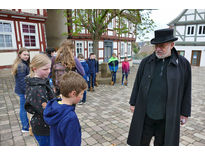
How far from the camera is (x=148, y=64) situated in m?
→ 2.18

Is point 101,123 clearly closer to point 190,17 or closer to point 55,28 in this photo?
point 55,28

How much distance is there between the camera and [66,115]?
1296mm

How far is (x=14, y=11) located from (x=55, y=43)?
5.36 meters

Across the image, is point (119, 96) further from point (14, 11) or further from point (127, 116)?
point (14, 11)

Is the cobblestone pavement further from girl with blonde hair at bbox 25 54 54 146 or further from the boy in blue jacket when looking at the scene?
the boy in blue jacket

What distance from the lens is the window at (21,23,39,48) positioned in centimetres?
1052

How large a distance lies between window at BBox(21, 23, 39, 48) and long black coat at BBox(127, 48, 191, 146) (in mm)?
10898

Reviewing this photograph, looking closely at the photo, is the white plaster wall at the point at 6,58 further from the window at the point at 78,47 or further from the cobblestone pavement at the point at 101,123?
the window at the point at 78,47

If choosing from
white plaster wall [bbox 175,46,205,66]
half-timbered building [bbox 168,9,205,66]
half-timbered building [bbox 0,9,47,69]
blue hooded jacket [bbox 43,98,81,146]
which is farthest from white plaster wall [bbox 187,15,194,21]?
blue hooded jacket [bbox 43,98,81,146]

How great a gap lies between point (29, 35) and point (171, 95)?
1158 centimetres

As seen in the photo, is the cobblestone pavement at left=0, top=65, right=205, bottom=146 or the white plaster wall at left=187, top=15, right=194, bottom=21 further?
the white plaster wall at left=187, top=15, right=194, bottom=21

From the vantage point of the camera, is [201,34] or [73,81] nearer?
[73,81]

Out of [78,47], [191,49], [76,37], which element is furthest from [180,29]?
[76,37]

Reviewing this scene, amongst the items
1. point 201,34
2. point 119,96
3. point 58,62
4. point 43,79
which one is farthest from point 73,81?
point 201,34
